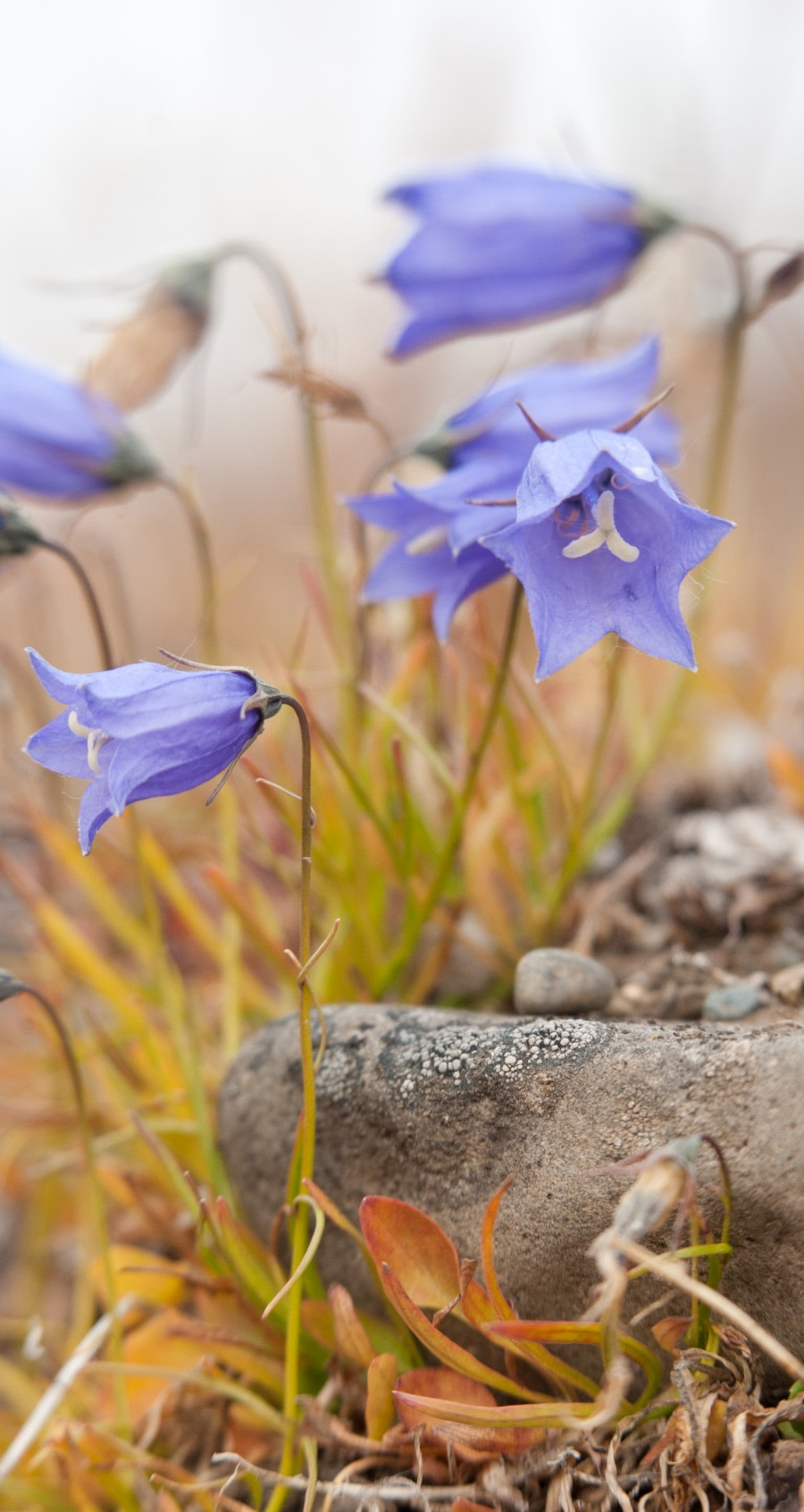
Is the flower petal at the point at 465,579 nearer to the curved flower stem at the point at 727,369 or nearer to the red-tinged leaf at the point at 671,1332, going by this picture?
the curved flower stem at the point at 727,369

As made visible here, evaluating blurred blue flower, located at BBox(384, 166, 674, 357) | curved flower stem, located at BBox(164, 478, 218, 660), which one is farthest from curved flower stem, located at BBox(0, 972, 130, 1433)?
blurred blue flower, located at BBox(384, 166, 674, 357)

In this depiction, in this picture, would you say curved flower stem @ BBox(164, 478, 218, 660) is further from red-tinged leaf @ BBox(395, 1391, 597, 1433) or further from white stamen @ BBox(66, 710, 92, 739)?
red-tinged leaf @ BBox(395, 1391, 597, 1433)

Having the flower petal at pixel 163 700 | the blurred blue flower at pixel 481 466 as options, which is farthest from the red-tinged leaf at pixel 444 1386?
the blurred blue flower at pixel 481 466

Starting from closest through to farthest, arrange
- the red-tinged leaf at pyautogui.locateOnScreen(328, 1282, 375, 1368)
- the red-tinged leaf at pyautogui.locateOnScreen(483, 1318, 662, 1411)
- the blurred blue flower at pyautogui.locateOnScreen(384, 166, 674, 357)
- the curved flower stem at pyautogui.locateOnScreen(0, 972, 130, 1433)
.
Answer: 1. the red-tinged leaf at pyautogui.locateOnScreen(483, 1318, 662, 1411)
2. the red-tinged leaf at pyautogui.locateOnScreen(328, 1282, 375, 1368)
3. the curved flower stem at pyautogui.locateOnScreen(0, 972, 130, 1433)
4. the blurred blue flower at pyautogui.locateOnScreen(384, 166, 674, 357)

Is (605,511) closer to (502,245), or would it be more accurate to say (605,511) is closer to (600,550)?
(600,550)

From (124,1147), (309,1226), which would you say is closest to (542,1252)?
(309,1226)

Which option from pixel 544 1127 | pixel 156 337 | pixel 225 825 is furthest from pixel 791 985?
pixel 156 337
